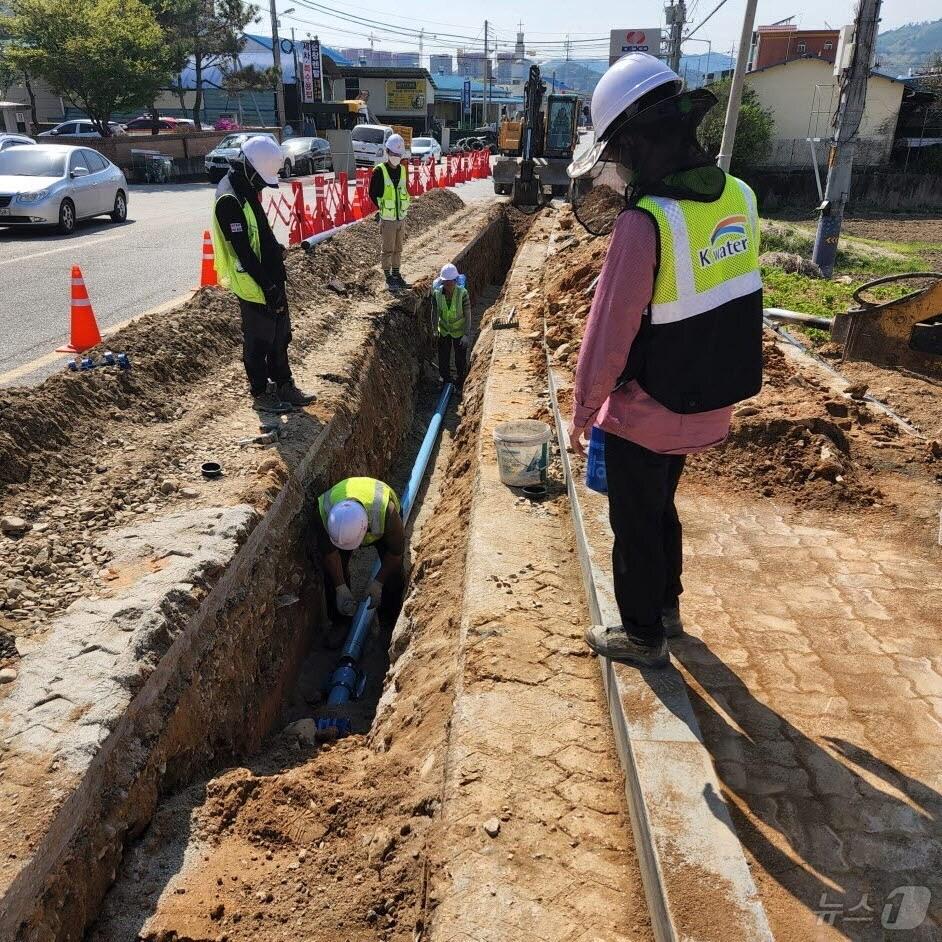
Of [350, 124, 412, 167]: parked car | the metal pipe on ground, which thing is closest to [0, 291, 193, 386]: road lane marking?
the metal pipe on ground

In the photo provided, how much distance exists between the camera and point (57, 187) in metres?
12.8

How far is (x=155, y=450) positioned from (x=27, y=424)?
2.71ft

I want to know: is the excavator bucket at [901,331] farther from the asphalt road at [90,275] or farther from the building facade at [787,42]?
the building facade at [787,42]

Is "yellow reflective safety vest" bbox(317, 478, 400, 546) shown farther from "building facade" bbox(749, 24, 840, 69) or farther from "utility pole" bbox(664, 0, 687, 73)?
"building facade" bbox(749, 24, 840, 69)

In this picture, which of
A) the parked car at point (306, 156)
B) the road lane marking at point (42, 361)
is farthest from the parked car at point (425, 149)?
the road lane marking at point (42, 361)

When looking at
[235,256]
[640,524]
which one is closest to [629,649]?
[640,524]

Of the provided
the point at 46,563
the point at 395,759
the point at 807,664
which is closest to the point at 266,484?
the point at 46,563

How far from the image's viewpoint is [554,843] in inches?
108

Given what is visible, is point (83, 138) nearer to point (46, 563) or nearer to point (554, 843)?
point (46, 563)

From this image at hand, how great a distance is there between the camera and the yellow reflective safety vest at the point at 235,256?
225 inches

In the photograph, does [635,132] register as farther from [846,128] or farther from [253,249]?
[846,128]

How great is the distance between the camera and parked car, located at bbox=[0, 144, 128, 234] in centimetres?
1238
